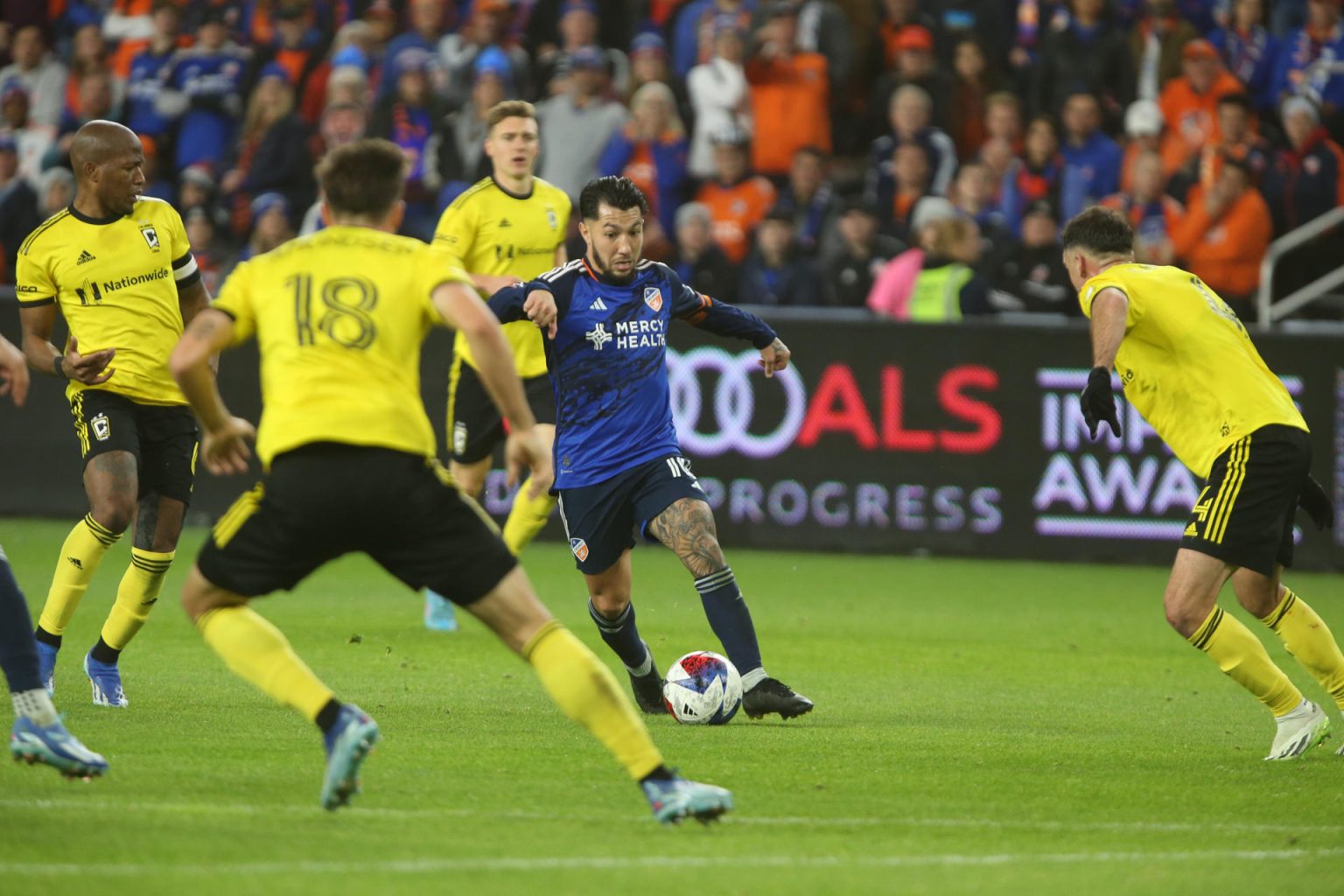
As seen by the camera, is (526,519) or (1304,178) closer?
(526,519)

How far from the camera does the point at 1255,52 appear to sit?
17656 millimetres

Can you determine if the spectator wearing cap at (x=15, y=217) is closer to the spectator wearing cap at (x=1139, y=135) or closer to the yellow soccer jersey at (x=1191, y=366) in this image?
the spectator wearing cap at (x=1139, y=135)

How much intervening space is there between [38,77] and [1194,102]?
12.0 meters

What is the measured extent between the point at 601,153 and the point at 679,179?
0.76 metres

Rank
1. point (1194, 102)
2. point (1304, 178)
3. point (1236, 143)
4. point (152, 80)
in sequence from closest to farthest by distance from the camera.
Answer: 1. point (1236, 143)
2. point (1304, 178)
3. point (1194, 102)
4. point (152, 80)

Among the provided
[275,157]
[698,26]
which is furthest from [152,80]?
[698,26]

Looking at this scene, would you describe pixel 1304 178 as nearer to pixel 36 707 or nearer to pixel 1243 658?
pixel 1243 658

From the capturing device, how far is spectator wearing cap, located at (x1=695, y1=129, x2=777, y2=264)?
17.6 m

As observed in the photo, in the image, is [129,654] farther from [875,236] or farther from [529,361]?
[875,236]

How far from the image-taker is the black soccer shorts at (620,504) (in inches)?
328

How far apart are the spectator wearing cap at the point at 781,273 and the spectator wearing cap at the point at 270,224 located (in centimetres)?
422

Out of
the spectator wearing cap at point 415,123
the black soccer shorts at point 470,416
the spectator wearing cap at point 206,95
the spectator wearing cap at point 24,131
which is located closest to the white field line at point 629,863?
the black soccer shorts at point 470,416

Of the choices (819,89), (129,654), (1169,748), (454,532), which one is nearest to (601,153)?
(819,89)

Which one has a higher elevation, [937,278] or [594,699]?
[594,699]
